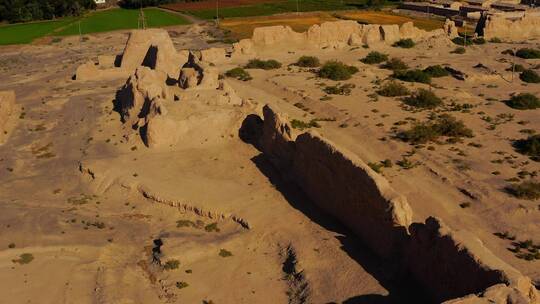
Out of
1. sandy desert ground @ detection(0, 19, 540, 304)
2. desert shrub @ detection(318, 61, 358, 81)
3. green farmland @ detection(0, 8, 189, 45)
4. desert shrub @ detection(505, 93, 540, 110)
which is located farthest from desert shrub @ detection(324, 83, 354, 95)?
green farmland @ detection(0, 8, 189, 45)

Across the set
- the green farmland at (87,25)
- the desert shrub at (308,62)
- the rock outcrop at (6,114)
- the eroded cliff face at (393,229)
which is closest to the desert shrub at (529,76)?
the desert shrub at (308,62)

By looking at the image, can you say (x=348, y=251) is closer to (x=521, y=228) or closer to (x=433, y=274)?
(x=433, y=274)

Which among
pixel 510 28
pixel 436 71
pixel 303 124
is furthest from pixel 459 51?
pixel 303 124

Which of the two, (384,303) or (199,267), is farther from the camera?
(199,267)

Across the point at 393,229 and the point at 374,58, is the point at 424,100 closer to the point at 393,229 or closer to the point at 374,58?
the point at 374,58

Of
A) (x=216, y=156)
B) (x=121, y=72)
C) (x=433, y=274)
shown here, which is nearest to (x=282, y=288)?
(x=433, y=274)

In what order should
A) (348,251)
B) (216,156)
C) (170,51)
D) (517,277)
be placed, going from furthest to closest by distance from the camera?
(170,51)
(216,156)
(348,251)
(517,277)

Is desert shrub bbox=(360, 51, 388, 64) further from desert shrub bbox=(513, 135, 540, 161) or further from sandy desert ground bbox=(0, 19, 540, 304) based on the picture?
desert shrub bbox=(513, 135, 540, 161)
